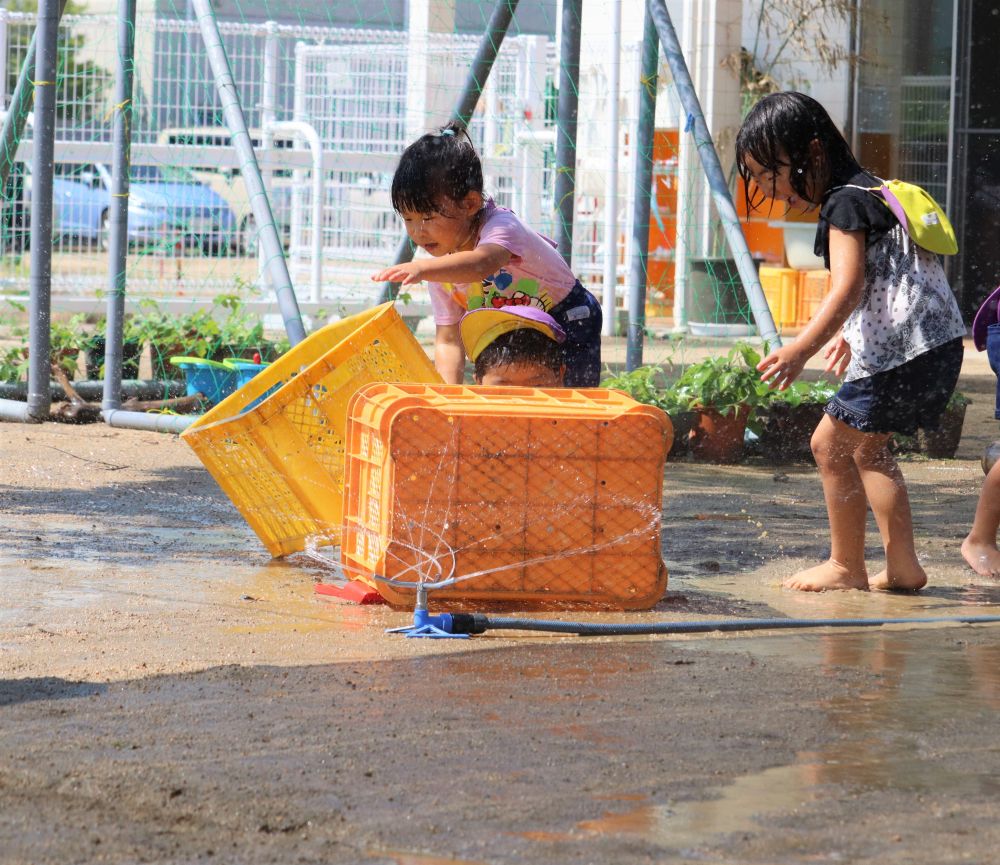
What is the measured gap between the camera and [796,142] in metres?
4.36

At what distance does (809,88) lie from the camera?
13789mm

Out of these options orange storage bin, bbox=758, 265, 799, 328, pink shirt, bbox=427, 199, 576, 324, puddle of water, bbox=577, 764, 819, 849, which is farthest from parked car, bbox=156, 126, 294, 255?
puddle of water, bbox=577, 764, 819, 849

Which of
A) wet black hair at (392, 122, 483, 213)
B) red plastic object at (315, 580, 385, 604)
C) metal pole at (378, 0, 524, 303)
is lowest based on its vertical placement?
red plastic object at (315, 580, 385, 604)

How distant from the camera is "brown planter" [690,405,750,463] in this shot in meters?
7.14

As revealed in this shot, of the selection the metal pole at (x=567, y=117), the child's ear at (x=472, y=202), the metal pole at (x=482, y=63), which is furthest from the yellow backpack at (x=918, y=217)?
the metal pole at (x=567, y=117)

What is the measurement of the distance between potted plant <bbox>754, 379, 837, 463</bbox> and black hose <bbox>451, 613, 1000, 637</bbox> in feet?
10.3

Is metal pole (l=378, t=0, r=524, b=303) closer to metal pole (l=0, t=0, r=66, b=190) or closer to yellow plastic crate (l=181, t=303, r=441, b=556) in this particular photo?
metal pole (l=0, t=0, r=66, b=190)

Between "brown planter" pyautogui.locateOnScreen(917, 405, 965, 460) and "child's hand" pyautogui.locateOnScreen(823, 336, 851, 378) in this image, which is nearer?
"child's hand" pyautogui.locateOnScreen(823, 336, 851, 378)

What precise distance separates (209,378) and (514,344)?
12.2ft

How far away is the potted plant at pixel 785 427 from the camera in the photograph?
724cm

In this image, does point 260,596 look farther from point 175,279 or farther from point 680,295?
point 680,295

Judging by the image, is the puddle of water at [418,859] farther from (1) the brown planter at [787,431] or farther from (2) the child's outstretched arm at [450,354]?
(1) the brown planter at [787,431]

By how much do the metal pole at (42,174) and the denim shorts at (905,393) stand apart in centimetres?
454

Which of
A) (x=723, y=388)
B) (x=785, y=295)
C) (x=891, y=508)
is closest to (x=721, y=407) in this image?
(x=723, y=388)
